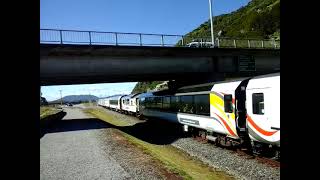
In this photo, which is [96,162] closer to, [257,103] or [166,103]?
[257,103]

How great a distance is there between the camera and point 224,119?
1719 centimetres

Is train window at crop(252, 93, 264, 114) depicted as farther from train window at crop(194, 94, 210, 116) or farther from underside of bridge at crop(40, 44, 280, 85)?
underside of bridge at crop(40, 44, 280, 85)

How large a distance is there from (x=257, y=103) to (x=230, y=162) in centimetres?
250

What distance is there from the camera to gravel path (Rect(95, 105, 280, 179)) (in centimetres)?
1248

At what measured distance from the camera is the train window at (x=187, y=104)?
72.5 feet

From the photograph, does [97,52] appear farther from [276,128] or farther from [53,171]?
[276,128]

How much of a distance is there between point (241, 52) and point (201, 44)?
3.82 m

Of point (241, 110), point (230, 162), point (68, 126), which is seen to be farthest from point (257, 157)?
point (68, 126)

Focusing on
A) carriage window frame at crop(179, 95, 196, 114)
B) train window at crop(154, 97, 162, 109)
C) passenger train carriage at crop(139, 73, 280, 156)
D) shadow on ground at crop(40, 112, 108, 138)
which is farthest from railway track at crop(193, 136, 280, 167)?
shadow on ground at crop(40, 112, 108, 138)

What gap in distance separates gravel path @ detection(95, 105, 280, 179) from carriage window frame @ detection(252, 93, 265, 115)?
1896 mm

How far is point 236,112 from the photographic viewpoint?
53.1 ft

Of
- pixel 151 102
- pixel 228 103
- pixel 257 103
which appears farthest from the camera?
pixel 151 102

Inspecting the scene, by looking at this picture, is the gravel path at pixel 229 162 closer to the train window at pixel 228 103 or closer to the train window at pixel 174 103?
the train window at pixel 228 103
